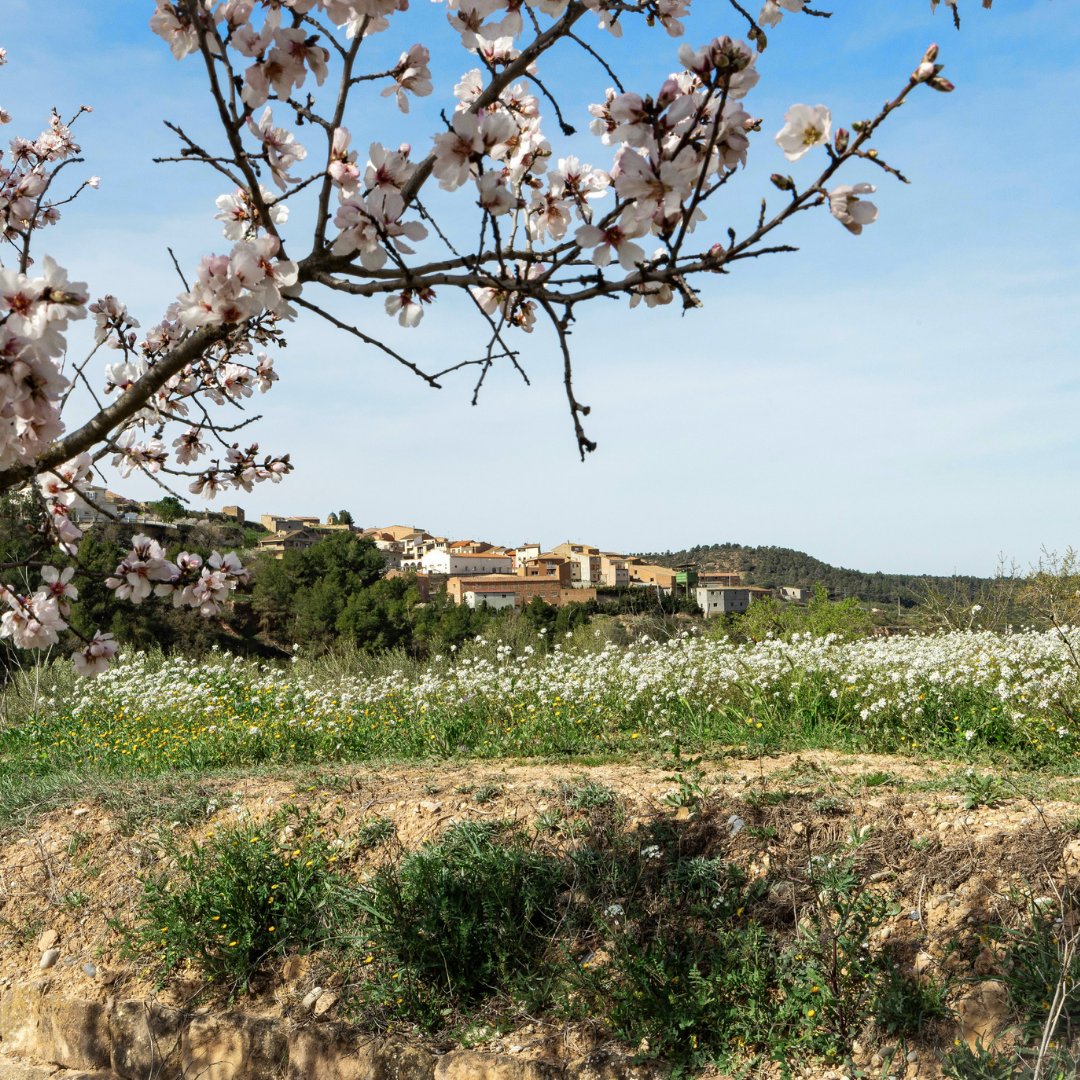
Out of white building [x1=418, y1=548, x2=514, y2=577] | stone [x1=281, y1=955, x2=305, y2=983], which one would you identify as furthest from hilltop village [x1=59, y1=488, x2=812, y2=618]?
stone [x1=281, y1=955, x2=305, y2=983]

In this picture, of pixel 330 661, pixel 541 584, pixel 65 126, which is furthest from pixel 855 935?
pixel 541 584

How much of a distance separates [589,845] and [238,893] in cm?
132

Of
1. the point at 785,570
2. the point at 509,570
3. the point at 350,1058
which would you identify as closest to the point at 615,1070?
the point at 350,1058

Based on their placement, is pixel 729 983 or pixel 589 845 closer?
pixel 729 983

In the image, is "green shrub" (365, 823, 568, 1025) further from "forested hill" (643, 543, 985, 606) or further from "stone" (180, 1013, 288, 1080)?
"forested hill" (643, 543, 985, 606)

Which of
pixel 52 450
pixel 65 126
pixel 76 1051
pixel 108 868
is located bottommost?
pixel 76 1051

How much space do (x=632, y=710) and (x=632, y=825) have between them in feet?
7.04

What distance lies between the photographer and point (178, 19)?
83.7 inches

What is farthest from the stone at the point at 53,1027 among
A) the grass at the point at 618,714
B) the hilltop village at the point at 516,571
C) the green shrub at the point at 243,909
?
the hilltop village at the point at 516,571

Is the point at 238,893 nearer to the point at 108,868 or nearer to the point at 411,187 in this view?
the point at 108,868

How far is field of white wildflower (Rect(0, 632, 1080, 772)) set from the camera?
5.00 metres

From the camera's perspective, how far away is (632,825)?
3705 millimetres

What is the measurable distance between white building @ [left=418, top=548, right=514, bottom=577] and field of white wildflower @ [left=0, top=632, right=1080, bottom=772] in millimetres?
46442

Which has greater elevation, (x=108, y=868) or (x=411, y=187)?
(x=411, y=187)
